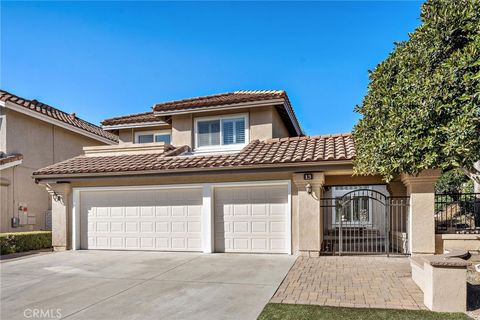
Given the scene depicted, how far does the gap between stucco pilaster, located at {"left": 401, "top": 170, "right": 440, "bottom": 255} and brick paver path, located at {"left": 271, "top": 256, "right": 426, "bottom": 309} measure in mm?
715

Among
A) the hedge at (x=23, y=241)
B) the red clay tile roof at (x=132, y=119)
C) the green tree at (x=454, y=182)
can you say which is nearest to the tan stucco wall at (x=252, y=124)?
the red clay tile roof at (x=132, y=119)

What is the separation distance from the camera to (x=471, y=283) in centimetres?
754

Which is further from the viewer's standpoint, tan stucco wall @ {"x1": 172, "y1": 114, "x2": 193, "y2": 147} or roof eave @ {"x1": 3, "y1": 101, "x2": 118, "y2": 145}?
roof eave @ {"x1": 3, "y1": 101, "x2": 118, "y2": 145}

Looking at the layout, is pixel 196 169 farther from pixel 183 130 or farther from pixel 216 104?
pixel 183 130

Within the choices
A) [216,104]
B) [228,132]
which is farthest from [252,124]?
[216,104]

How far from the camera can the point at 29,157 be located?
59.6 feet

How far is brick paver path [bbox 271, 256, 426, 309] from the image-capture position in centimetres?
649

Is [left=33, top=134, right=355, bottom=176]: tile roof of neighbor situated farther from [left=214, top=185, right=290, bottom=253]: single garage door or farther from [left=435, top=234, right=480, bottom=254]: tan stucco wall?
[left=435, top=234, right=480, bottom=254]: tan stucco wall

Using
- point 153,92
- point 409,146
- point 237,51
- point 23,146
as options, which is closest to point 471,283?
point 409,146

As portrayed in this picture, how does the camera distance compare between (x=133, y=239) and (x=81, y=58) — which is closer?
(x=133, y=239)

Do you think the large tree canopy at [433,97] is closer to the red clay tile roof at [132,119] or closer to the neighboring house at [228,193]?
the neighboring house at [228,193]

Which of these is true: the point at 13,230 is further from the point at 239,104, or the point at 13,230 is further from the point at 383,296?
the point at 383,296

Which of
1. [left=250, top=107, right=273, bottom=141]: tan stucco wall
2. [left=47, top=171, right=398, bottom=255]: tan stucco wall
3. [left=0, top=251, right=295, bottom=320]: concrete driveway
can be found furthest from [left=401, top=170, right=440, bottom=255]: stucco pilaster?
[left=250, top=107, right=273, bottom=141]: tan stucco wall

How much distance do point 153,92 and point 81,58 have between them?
661 cm
